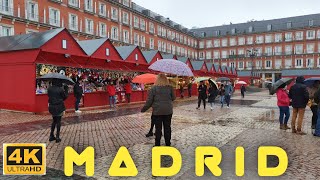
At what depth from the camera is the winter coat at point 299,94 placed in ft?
29.9

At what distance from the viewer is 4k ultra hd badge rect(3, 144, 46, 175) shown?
524 cm

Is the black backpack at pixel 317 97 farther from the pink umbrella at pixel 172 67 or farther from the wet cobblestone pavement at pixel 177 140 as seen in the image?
the pink umbrella at pixel 172 67

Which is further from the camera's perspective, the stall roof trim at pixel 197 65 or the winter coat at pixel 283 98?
the stall roof trim at pixel 197 65

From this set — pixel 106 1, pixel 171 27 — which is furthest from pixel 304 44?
pixel 106 1

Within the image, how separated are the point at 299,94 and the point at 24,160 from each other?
25.9ft

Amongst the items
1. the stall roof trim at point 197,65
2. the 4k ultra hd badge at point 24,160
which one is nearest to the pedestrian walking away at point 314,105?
the 4k ultra hd badge at point 24,160

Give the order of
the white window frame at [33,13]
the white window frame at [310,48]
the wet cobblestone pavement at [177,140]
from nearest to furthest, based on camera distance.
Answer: the wet cobblestone pavement at [177,140] < the white window frame at [33,13] < the white window frame at [310,48]

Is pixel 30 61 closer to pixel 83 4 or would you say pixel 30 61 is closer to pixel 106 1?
pixel 83 4

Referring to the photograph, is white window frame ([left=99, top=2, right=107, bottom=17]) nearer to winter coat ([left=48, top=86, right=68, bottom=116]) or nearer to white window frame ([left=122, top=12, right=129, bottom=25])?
white window frame ([left=122, top=12, right=129, bottom=25])

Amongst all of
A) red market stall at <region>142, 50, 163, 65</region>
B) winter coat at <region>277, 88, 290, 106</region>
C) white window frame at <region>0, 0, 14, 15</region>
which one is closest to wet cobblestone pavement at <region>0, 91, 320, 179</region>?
winter coat at <region>277, 88, 290, 106</region>

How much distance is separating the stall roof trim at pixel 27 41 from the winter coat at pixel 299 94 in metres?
11.3

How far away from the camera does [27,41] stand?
14.9m

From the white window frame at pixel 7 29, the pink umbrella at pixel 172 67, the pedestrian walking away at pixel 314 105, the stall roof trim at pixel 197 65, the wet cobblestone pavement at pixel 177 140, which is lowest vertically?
the wet cobblestone pavement at pixel 177 140

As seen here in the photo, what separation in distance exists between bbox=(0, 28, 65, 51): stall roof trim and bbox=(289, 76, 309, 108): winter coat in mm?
11273
